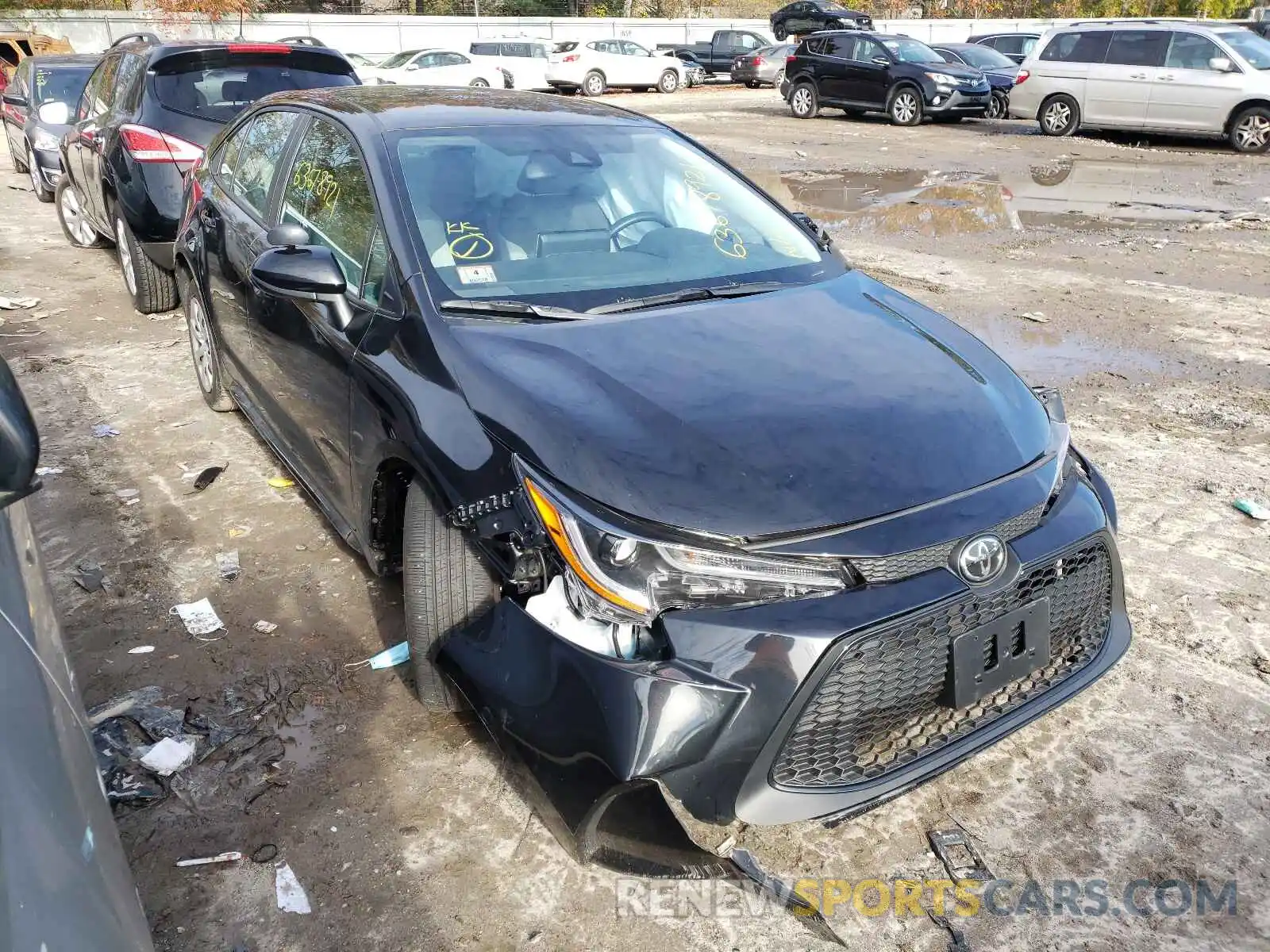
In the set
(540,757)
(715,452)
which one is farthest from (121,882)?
(715,452)

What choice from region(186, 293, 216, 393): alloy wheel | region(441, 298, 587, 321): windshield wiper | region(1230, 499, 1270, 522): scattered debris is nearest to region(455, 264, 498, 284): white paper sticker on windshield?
region(441, 298, 587, 321): windshield wiper

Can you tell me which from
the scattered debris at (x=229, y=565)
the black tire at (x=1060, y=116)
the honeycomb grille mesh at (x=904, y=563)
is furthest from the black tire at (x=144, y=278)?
the black tire at (x=1060, y=116)

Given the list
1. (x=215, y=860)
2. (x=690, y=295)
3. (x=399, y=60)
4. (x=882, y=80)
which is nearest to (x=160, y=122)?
(x=690, y=295)

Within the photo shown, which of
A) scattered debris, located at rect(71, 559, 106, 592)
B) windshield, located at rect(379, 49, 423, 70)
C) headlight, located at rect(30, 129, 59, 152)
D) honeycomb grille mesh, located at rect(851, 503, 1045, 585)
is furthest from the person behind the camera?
windshield, located at rect(379, 49, 423, 70)

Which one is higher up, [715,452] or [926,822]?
[715,452]

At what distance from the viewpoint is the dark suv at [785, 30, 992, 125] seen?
62.6 ft

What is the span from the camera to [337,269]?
312 centimetres

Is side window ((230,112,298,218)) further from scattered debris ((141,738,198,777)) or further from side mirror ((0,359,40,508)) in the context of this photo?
side mirror ((0,359,40,508))

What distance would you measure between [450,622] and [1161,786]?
202 cm

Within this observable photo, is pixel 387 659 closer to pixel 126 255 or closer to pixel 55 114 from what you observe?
pixel 126 255

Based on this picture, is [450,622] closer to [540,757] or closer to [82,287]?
A: [540,757]

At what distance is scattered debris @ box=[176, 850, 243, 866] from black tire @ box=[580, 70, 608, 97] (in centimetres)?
2782

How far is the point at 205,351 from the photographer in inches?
205

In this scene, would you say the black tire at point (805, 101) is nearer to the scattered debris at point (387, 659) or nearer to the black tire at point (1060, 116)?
the black tire at point (1060, 116)
